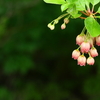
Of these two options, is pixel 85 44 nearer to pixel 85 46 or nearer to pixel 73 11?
pixel 85 46

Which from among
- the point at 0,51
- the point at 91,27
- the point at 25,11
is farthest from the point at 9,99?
the point at 91,27

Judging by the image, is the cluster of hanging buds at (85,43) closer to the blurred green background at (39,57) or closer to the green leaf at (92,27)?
the green leaf at (92,27)

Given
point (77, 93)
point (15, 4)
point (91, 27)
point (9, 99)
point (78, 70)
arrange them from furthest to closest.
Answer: point (77, 93) < point (78, 70) < point (9, 99) < point (15, 4) < point (91, 27)

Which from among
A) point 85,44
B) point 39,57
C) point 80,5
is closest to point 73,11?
point 80,5

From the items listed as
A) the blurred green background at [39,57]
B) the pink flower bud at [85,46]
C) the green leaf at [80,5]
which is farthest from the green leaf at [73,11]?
the blurred green background at [39,57]

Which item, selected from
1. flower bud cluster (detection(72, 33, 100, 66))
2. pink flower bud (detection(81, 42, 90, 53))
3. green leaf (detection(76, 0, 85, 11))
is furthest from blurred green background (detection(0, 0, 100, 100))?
green leaf (detection(76, 0, 85, 11))

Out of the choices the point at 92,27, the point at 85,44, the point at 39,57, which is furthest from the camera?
the point at 39,57

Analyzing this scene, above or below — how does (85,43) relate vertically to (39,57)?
above

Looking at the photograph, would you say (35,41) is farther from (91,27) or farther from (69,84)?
(91,27)
